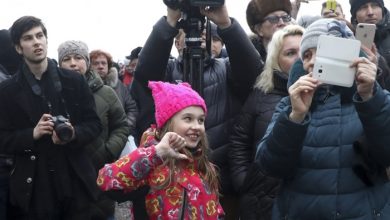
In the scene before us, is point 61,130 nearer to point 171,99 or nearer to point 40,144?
point 40,144

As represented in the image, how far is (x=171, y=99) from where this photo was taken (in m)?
2.82

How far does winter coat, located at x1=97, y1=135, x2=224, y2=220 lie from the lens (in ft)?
8.56

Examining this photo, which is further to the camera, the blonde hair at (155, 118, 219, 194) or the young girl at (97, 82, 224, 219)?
the blonde hair at (155, 118, 219, 194)

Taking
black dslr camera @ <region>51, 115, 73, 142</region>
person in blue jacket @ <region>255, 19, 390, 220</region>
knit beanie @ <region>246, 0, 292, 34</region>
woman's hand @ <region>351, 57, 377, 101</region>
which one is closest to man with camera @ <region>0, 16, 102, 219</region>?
black dslr camera @ <region>51, 115, 73, 142</region>

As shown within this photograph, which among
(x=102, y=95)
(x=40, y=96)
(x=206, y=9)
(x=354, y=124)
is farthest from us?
(x=102, y=95)

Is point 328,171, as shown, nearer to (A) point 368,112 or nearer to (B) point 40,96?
(A) point 368,112

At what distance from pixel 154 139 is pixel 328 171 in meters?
0.84

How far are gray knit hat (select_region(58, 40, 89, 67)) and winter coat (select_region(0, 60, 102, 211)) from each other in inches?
32.5

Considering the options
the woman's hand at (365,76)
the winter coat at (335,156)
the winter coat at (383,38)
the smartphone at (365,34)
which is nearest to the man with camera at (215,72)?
the smartphone at (365,34)

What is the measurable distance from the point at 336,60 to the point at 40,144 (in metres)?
2.11

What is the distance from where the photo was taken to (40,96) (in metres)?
3.81

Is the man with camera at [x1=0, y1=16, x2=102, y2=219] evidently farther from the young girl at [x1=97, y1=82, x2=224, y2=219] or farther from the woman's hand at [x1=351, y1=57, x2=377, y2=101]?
the woman's hand at [x1=351, y1=57, x2=377, y2=101]

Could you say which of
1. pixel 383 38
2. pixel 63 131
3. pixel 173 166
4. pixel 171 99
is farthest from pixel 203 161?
pixel 383 38

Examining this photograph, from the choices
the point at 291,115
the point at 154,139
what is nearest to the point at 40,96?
the point at 154,139
